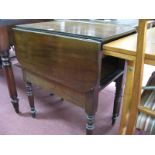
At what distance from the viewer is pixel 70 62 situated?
98 cm

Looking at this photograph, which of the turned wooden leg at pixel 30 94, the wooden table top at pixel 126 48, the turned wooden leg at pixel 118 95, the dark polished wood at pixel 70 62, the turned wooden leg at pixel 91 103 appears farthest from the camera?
the turned wooden leg at pixel 30 94

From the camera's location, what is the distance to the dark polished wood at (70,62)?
0.91m

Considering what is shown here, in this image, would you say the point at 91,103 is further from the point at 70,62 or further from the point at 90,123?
the point at 70,62

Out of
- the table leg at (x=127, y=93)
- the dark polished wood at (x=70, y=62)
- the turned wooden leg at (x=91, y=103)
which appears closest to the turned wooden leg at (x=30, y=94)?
the dark polished wood at (x=70, y=62)

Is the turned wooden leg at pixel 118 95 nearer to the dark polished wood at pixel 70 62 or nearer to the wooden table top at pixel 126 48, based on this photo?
the dark polished wood at pixel 70 62

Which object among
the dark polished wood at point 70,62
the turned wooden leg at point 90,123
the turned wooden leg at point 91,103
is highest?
the dark polished wood at point 70,62

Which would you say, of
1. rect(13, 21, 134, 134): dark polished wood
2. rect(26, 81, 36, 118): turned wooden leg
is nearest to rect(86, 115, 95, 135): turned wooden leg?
rect(13, 21, 134, 134): dark polished wood

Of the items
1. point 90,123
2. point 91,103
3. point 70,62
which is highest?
point 70,62

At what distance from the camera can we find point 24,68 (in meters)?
1.34

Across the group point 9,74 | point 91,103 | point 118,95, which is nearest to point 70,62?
point 91,103
